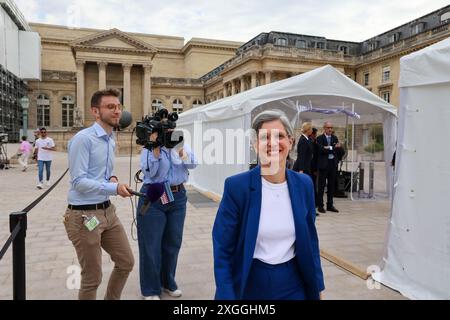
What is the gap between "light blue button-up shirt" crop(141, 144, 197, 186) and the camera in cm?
388

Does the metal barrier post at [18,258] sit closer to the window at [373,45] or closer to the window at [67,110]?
the window at [373,45]

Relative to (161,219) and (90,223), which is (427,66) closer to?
(161,219)

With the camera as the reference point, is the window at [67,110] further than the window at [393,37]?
Yes

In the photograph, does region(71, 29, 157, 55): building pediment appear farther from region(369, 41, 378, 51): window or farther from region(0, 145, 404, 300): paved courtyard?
region(0, 145, 404, 300): paved courtyard

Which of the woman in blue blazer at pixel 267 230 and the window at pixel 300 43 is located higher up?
the window at pixel 300 43

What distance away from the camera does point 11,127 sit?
4384 cm

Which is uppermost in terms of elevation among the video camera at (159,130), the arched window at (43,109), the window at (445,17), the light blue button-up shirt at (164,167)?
the window at (445,17)

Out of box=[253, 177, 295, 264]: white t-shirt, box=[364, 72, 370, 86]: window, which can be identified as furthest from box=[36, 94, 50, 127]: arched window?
box=[253, 177, 295, 264]: white t-shirt

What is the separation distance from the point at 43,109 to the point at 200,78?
24513 millimetres

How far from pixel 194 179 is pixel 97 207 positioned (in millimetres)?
10643

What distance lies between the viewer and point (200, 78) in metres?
66.1

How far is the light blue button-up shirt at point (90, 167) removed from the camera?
2.97 m

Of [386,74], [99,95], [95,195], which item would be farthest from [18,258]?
[386,74]

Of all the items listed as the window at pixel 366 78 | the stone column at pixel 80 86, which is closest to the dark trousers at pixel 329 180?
the window at pixel 366 78
